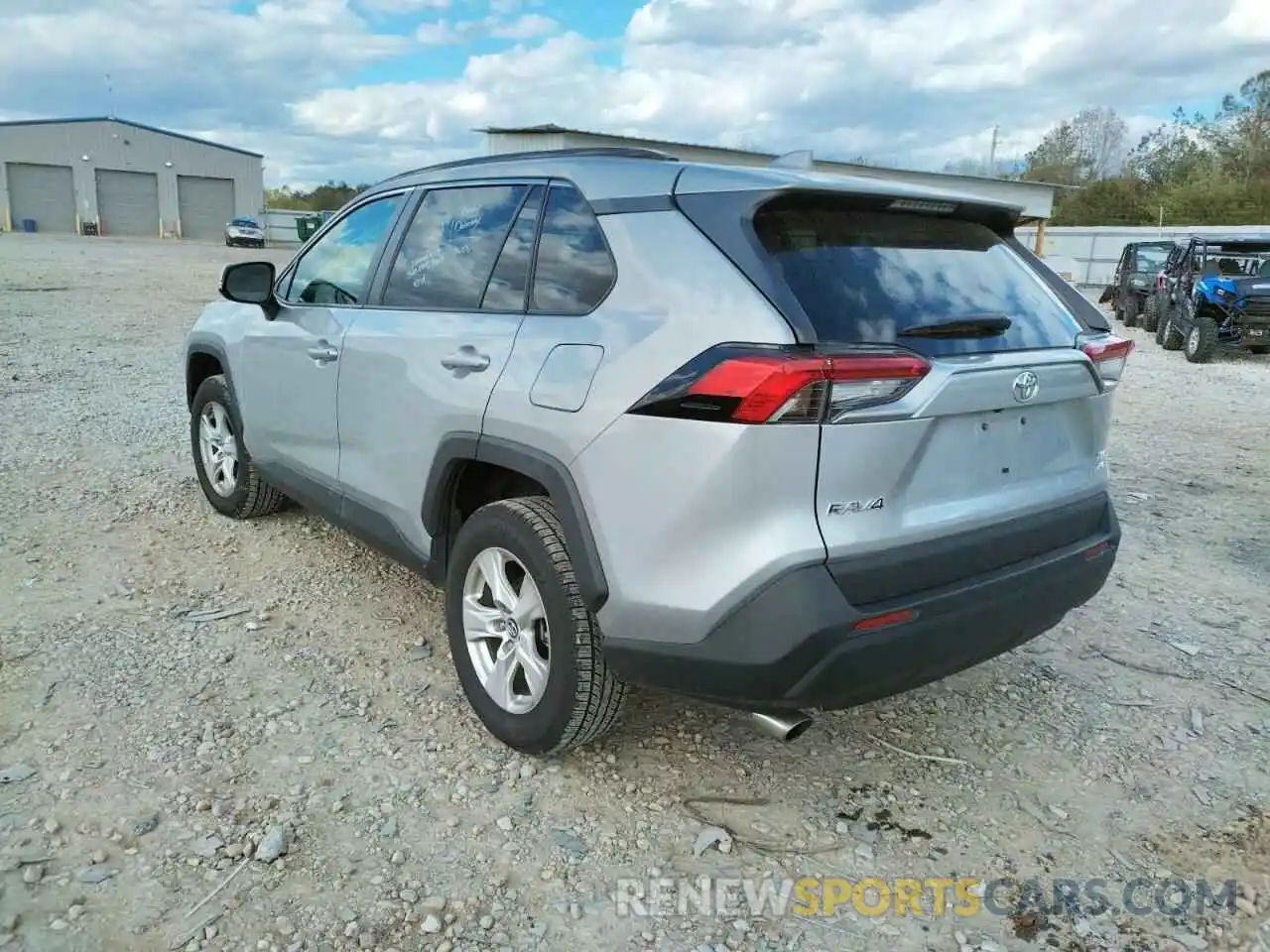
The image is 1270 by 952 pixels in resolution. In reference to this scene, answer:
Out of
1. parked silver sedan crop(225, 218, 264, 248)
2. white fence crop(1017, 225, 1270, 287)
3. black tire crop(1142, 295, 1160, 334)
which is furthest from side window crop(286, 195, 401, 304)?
parked silver sedan crop(225, 218, 264, 248)

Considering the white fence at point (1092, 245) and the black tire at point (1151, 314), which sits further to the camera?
the white fence at point (1092, 245)

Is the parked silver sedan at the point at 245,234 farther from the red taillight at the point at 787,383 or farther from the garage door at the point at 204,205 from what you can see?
the red taillight at the point at 787,383

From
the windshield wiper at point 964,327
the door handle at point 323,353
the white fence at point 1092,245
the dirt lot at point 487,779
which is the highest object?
the white fence at point 1092,245

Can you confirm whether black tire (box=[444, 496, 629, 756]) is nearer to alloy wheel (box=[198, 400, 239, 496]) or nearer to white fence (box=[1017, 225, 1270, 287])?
alloy wheel (box=[198, 400, 239, 496])

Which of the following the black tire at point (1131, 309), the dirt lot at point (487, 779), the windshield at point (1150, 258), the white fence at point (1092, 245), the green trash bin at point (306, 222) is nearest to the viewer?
the dirt lot at point (487, 779)

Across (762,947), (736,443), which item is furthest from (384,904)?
(736,443)

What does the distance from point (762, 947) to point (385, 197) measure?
307 centimetres

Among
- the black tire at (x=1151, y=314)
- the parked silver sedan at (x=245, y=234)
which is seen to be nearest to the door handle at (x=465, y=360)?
the black tire at (x=1151, y=314)

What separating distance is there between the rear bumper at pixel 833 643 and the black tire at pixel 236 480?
298cm

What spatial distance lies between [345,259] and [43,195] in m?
50.9

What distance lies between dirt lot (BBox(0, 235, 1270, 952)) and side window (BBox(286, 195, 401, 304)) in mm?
1297

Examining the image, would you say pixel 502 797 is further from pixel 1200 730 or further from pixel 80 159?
pixel 80 159

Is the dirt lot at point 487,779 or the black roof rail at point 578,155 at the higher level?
the black roof rail at point 578,155

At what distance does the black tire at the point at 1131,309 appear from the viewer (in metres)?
19.0
